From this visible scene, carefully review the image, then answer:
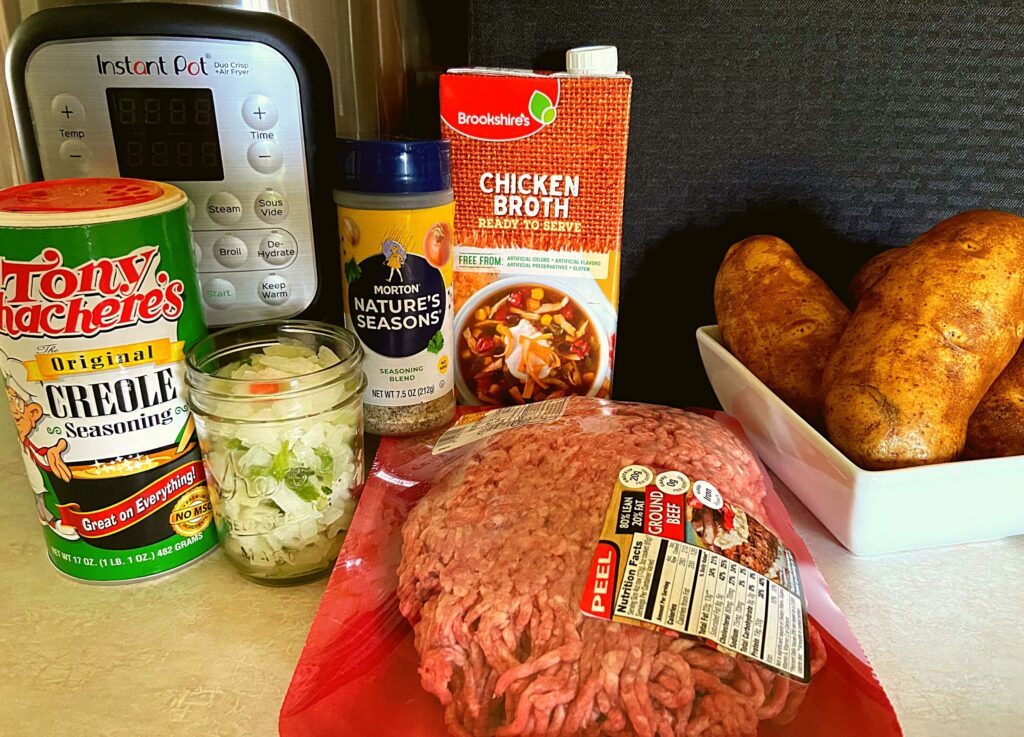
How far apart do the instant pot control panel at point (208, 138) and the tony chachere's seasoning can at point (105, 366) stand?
7 centimetres

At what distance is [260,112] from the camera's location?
56 centimetres

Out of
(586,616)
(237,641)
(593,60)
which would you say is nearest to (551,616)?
(586,616)

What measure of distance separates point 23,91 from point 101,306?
8.1 inches

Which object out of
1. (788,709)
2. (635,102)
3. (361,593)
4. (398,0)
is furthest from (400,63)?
(788,709)

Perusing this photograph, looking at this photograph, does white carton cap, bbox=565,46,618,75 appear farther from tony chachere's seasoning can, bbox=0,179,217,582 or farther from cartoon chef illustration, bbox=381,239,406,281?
tony chachere's seasoning can, bbox=0,179,217,582

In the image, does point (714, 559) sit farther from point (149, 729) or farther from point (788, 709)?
point (149, 729)

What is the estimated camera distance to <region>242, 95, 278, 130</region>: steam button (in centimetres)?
55

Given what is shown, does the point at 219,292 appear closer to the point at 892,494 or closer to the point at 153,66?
the point at 153,66

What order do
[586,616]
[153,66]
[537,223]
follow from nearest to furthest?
[586,616] < [153,66] < [537,223]

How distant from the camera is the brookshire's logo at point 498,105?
0.60 meters

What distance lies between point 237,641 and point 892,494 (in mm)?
421

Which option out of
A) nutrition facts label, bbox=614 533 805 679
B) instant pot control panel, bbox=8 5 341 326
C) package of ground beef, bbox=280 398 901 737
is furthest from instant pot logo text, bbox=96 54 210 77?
nutrition facts label, bbox=614 533 805 679

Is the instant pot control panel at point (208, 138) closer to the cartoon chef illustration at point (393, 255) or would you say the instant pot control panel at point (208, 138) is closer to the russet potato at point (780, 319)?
the cartoon chef illustration at point (393, 255)

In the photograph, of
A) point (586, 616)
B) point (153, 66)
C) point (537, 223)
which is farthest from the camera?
point (537, 223)
